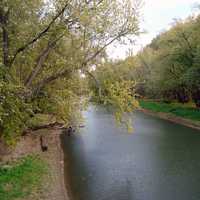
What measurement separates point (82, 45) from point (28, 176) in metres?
5.68

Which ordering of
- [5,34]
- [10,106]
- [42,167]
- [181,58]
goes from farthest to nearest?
[181,58] < [42,167] < [5,34] < [10,106]

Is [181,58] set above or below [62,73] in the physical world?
above

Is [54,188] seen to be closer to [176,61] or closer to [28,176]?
[28,176]

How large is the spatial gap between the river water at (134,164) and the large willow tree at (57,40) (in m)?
3.41

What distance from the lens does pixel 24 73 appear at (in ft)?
37.6

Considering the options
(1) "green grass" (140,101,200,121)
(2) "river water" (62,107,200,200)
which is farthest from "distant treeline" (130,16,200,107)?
(2) "river water" (62,107,200,200)

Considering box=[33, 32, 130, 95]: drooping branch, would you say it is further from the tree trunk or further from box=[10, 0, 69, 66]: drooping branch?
the tree trunk

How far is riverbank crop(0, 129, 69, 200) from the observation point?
9594 mm

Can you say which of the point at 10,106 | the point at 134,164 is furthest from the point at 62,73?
the point at 134,164

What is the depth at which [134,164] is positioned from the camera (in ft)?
46.1

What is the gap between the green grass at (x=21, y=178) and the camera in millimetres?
9296

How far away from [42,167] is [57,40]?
20.0ft

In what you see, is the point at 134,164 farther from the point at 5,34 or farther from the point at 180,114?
the point at 180,114

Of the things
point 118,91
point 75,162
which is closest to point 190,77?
point 75,162
